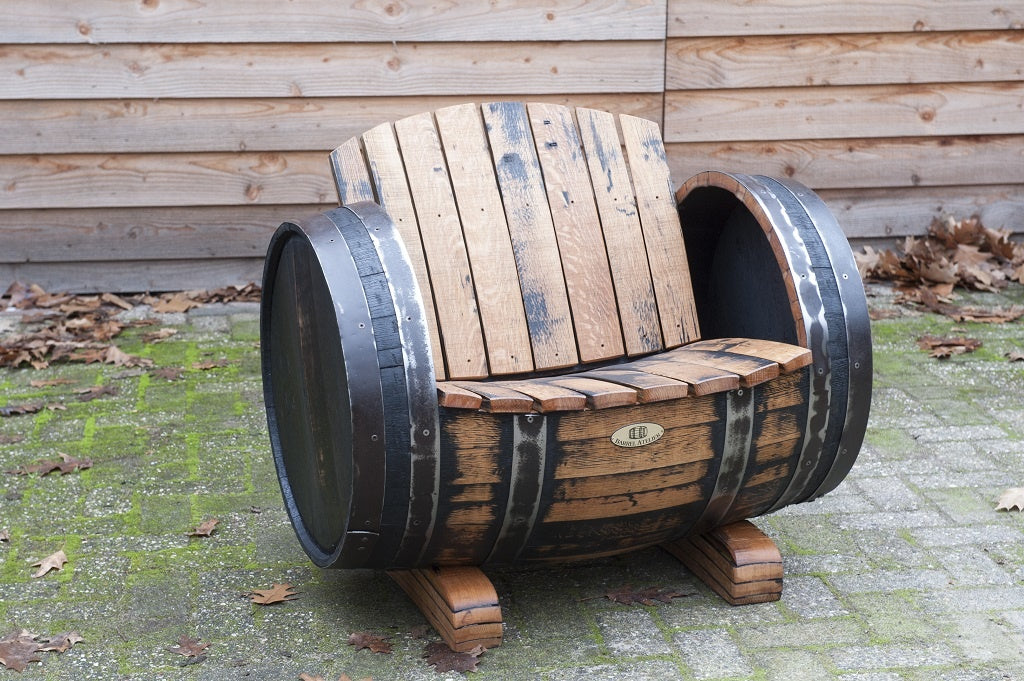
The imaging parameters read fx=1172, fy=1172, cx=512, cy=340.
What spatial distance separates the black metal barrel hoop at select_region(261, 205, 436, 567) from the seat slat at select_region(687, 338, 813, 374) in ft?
2.51

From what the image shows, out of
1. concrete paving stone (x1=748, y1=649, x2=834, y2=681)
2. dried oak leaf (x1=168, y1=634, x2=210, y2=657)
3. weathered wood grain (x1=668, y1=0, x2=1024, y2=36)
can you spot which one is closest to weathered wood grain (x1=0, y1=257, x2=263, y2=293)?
weathered wood grain (x1=668, y1=0, x2=1024, y2=36)

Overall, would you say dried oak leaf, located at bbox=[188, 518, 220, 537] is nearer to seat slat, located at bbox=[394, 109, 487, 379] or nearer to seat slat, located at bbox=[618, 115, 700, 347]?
seat slat, located at bbox=[394, 109, 487, 379]

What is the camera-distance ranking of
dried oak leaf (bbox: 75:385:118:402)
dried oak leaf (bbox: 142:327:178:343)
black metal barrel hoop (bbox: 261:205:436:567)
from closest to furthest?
black metal barrel hoop (bbox: 261:205:436:567) → dried oak leaf (bbox: 75:385:118:402) → dried oak leaf (bbox: 142:327:178:343)

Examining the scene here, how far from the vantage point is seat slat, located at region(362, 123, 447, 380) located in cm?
292

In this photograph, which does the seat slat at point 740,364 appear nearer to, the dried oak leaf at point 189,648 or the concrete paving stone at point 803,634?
the concrete paving stone at point 803,634

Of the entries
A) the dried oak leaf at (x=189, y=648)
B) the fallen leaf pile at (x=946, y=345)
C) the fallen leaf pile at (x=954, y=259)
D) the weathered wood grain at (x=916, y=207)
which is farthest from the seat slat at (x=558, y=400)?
the weathered wood grain at (x=916, y=207)

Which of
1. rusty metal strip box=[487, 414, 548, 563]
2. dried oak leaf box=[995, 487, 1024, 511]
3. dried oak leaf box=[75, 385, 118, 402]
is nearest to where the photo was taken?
rusty metal strip box=[487, 414, 548, 563]

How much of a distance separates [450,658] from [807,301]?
43.5 inches

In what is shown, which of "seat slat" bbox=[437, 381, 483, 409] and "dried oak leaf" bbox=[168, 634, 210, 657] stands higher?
"seat slat" bbox=[437, 381, 483, 409]

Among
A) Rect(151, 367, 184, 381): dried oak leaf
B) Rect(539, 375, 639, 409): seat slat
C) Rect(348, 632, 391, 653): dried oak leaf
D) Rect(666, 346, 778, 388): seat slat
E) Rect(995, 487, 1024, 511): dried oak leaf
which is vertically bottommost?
Rect(995, 487, 1024, 511): dried oak leaf

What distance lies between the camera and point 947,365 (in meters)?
4.52

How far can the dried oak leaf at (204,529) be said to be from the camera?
3182 millimetres

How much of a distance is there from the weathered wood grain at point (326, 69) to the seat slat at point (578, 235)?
6.70 ft

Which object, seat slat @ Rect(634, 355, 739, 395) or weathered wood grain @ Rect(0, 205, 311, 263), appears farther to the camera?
weathered wood grain @ Rect(0, 205, 311, 263)
